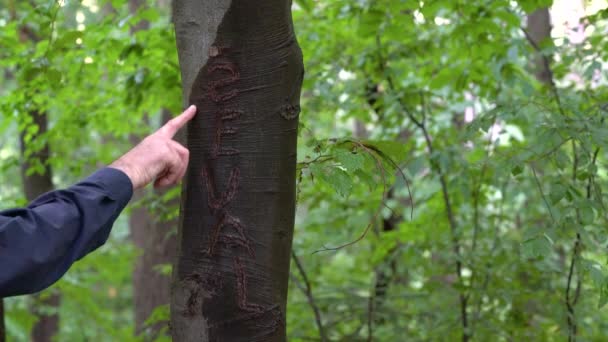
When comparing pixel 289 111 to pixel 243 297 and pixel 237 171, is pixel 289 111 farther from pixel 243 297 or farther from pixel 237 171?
Result: pixel 243 297

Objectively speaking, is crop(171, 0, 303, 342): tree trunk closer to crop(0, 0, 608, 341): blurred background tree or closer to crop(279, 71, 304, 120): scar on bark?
crop(279, 71, 304, 120): scar on bark

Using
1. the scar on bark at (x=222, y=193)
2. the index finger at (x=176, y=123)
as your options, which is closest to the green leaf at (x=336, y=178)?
the scar on bark at (x=222, y=193)

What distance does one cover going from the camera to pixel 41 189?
5336 mm

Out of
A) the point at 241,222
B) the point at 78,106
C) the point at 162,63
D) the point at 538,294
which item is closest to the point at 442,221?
the point at 538,294

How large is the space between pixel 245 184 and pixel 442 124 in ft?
11.6

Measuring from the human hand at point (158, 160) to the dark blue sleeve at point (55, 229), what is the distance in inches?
1.8

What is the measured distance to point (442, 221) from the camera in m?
4.44

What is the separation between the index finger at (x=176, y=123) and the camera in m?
1.72

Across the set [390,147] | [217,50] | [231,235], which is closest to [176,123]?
[217,50]

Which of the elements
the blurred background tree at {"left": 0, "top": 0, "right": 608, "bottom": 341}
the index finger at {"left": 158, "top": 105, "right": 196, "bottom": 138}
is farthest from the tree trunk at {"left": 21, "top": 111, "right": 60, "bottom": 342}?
the index finger at {"left": 158, "top": 105, "right": 196, "bottom": 138}

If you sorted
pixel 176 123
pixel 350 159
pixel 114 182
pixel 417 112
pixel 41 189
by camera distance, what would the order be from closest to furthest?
1. pixel 114 182
2. pixel 176 123
3. pixel 350 159
4. pixel 417 112
5. pixel 41 189

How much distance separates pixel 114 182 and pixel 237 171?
339mm

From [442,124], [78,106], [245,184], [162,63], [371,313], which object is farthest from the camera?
[442,124]

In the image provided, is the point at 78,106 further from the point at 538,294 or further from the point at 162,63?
the point at 538,294
